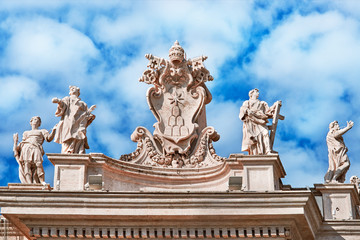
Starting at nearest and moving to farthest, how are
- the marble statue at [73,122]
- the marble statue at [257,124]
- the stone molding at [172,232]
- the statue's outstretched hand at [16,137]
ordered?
the stone molding at [172,232]
the marble statue at [73,122]
the marble statue at [257,124]
the statue's outstretched hand at [16,137]

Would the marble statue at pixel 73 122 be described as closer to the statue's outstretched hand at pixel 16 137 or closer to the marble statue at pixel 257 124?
the statue's outstretched hand at pixel 16 137

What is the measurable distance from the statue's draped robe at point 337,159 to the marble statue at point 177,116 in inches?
122

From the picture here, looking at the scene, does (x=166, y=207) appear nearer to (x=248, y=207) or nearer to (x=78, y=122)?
(x=248, y=207)

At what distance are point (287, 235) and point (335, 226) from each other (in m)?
2.21

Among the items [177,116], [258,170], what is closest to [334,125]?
[258,170]

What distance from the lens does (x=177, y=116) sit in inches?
1126

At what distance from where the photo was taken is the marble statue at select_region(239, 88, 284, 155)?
89.7 feet

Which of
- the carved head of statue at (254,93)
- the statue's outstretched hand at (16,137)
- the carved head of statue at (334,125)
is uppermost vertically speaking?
the carved head of statue at (254,93)

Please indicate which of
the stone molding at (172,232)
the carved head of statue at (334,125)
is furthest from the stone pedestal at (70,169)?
the carved head of statue at (334,125)

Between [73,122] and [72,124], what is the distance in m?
0.07

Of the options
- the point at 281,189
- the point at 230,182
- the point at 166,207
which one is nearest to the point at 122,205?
the point at 166,207

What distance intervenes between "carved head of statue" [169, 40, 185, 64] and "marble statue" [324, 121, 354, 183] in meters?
4.50

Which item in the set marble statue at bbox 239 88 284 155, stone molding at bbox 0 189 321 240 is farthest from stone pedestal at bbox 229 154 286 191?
stone molding at bbox 0 189 321 240

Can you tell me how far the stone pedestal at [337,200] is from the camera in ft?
90.9
